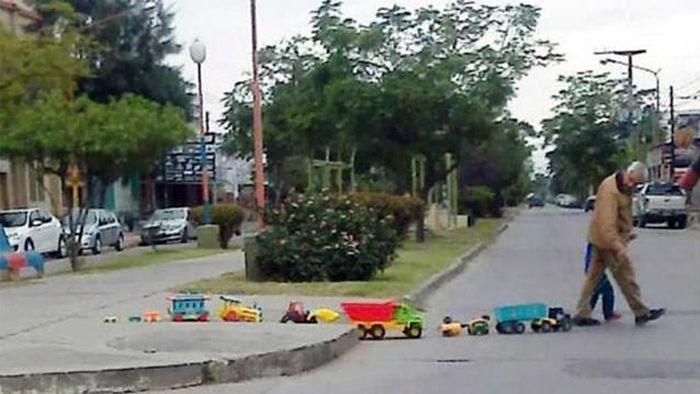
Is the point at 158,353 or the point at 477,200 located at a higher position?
the point at 477,200

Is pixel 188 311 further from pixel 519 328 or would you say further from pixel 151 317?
pixel 519 328

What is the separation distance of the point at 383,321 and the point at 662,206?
39525 millimetres

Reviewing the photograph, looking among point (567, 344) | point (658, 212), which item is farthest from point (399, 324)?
point (658, 212)

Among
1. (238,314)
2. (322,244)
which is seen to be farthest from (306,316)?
(322,244)

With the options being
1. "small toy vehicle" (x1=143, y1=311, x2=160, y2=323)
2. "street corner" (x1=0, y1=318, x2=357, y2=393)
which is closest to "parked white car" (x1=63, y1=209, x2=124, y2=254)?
"small toy vehicle" (x1=143, y1=311, x2=160, y2=323)

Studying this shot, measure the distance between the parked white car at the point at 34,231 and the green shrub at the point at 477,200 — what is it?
2783 centimetres

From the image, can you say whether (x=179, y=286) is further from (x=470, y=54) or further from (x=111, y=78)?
(x=111, y=78)

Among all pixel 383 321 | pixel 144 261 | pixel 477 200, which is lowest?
pixel 144 261

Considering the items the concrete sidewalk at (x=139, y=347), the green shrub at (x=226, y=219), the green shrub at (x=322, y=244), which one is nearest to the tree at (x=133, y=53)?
the green shrub at (x=226, y=219)

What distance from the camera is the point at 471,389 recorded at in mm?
10758

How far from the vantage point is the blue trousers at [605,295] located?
49.4 feet

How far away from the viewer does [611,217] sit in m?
14.7

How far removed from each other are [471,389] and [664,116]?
3634 inches

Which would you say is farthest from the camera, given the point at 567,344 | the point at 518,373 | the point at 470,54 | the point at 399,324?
the point at 470,54
